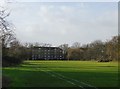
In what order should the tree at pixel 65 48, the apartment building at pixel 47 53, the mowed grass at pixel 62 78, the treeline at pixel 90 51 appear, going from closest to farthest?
the mowed grass at pixel 62 78 → the treeline at pixel 90 51 → the apartment building at pixel 47 53 → the tree at pixel 65 48

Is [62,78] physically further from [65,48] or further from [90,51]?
[65,48]

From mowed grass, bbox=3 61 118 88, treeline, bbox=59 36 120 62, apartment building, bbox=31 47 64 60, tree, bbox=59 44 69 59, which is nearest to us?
mowed grass, bbox=3 61 118 88

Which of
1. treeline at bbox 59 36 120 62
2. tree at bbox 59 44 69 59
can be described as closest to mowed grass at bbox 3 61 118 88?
treeline at bbox 59 36 120 62

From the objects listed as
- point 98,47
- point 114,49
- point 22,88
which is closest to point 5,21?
point 22,88

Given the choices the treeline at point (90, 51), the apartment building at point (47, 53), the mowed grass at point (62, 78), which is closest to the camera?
the mowed grass at point (62, 78)

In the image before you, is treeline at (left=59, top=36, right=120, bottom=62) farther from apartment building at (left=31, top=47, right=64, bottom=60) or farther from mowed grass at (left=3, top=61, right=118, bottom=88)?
mowed grass at (left=3, top=61, right=118, bottom=88)

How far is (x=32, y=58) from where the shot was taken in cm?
15500

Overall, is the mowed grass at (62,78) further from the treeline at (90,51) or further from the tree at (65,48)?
the tree at (65,48)

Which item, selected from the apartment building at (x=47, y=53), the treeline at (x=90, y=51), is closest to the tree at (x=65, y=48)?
the treeline at (x=90, y=51)

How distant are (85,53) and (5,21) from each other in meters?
131

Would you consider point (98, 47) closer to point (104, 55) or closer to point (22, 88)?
point (104, 55)

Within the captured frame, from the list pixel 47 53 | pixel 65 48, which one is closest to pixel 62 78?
pixel 47 53

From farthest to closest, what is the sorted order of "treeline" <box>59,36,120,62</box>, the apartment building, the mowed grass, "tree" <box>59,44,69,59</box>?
"tree" <box>59,44,69,59</box> < the apartment building < "treeline" <box>59,36,120,62</box> < the mowed grass

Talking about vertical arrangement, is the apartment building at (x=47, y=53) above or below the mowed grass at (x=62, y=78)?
above
